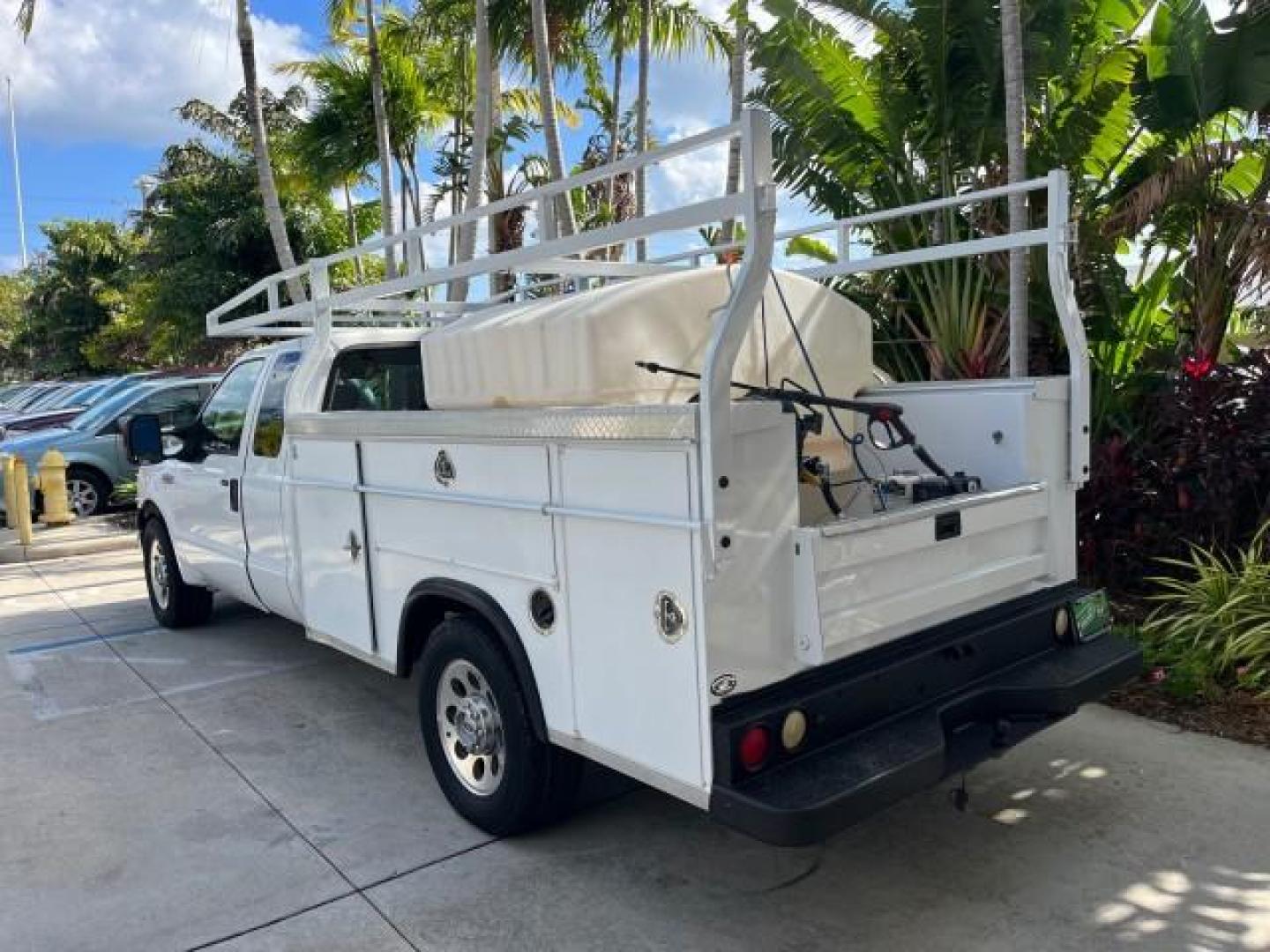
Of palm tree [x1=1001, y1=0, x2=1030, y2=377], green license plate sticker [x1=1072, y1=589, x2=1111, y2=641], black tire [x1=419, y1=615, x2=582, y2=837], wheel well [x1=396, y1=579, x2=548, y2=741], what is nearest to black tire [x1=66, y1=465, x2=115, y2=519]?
wheel well [x1=396, y1=579, x2=548, y2=741]

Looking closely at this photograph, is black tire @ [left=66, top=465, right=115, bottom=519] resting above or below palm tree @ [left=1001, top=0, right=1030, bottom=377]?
below

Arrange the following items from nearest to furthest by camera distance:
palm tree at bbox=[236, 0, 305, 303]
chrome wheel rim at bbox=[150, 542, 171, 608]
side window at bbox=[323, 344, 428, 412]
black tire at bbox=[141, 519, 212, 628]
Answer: side window at bbox=[323, 344, 428, 412] < black tire at bbox=[141, 519, 212, 628] < chrome wheel rim at bbox=[150, 542, 171, 608] < palm tree at bbox=[236, 0, 305, 303]

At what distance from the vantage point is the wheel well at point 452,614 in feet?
11.6

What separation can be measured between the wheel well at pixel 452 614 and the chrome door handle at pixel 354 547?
47cm

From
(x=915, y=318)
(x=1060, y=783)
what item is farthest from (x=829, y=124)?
(x=1060, y=783)

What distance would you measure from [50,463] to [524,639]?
9.84 metres

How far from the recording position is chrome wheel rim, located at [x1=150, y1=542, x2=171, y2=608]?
7.25 m

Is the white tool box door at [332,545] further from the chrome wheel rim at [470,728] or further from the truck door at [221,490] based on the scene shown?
the truck door at [221,490]

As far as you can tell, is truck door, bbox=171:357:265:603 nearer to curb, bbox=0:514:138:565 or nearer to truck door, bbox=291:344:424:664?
truck door, bbox=291:344:424:664

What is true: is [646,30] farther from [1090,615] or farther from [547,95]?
[1090,615]

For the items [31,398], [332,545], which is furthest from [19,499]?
[31,398]

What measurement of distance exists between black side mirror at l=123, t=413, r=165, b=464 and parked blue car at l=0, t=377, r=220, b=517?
23.6 feet

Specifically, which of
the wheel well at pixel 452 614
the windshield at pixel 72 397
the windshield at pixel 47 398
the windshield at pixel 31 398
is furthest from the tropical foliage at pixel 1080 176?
the windshield at pixel 31 398

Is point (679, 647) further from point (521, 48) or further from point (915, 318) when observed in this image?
point (521, 48)
